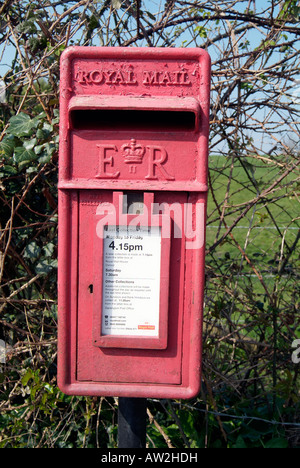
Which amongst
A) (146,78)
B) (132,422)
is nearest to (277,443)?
(132,422)

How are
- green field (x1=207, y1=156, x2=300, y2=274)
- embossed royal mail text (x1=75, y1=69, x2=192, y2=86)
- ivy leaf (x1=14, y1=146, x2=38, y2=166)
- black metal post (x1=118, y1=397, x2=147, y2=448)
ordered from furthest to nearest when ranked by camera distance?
1. green field (x1=207, y1=156, x2=300, y2=274)
2. ivy leaf (x1=14, y1=146, x2=38, y2=166)
3. black metal post (x1=118, y1=397, x2=147, y2=448)
4. embossed royal mail text (x1=75, y1=69, x2=192, y2=86)

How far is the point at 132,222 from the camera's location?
1533 mm

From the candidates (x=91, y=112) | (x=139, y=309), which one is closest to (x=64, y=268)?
(x=139, y=309)

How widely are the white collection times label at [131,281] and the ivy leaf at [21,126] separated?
0.96m

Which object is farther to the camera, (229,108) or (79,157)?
(229,108)

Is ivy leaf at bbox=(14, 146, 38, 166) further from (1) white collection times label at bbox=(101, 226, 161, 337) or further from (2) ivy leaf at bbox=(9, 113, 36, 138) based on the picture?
(1) white collection times label at bbox=(101, 226, 161, 337)

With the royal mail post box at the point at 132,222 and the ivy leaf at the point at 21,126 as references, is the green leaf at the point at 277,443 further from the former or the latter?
the ivy leaf at the point at 21,126

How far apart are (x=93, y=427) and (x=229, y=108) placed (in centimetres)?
207

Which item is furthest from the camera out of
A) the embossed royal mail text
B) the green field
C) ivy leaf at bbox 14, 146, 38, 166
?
the green field

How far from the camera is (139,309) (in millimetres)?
1563

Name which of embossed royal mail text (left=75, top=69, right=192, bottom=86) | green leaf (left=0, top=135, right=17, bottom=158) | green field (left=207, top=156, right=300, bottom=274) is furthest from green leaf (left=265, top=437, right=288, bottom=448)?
green leaf (left=0, top=135, right=17, bottom=158)

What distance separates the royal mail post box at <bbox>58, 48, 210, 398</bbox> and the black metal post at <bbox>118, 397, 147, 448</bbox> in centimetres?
19

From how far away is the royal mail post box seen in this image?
1.50 m
